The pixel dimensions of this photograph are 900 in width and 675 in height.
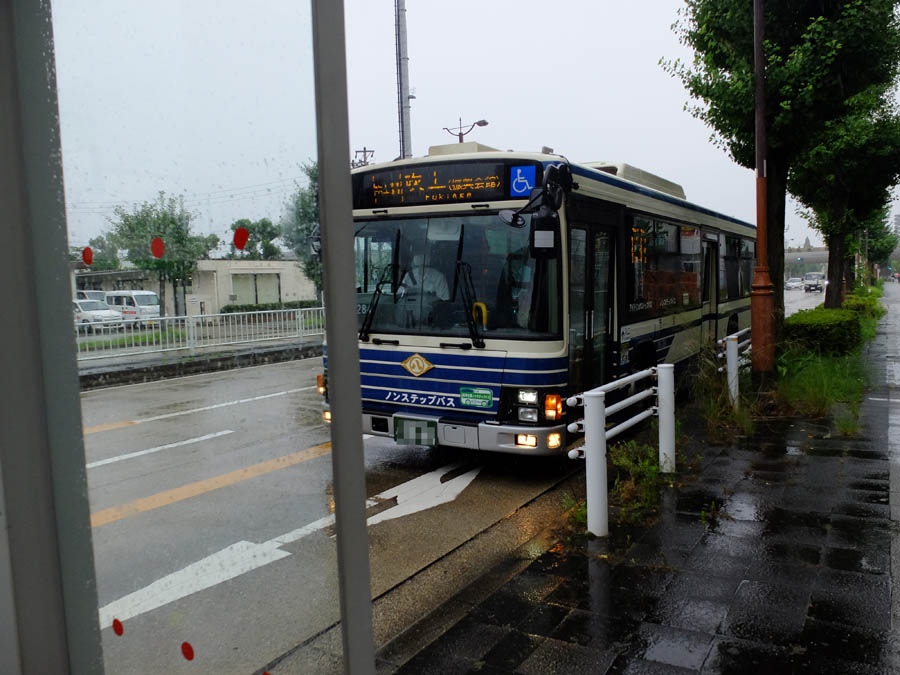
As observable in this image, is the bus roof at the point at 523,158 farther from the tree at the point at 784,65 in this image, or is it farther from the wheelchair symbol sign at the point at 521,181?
the tree at the point at 784,65

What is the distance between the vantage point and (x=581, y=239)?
7281 mm

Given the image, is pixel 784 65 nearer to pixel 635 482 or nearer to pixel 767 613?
pixel 635 482

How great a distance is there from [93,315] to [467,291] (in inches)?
174

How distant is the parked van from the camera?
91.4 inches

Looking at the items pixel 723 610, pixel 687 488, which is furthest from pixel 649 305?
pixel 723 610

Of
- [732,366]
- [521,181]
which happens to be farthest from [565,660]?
[732,366]

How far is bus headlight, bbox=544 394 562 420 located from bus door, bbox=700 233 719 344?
6129 millimetres

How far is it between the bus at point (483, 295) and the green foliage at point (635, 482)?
0.61m

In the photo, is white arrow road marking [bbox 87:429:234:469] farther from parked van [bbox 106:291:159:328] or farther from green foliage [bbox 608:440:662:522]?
green foliage [bbox 608:440:662:522]

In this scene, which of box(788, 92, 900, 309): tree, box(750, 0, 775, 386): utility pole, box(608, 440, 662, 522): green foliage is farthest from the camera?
box(788, 92, 900, 309): tree

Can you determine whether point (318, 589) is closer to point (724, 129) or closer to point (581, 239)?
point (581, 239)

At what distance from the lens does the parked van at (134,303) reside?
2322mm

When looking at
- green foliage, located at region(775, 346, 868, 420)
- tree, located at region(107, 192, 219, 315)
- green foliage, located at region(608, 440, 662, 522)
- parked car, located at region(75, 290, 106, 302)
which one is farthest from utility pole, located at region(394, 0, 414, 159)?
tree, located at region(107, 192, 219, 315)

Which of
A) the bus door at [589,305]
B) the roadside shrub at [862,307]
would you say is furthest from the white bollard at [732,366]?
the roadside shrub at [862,307]
